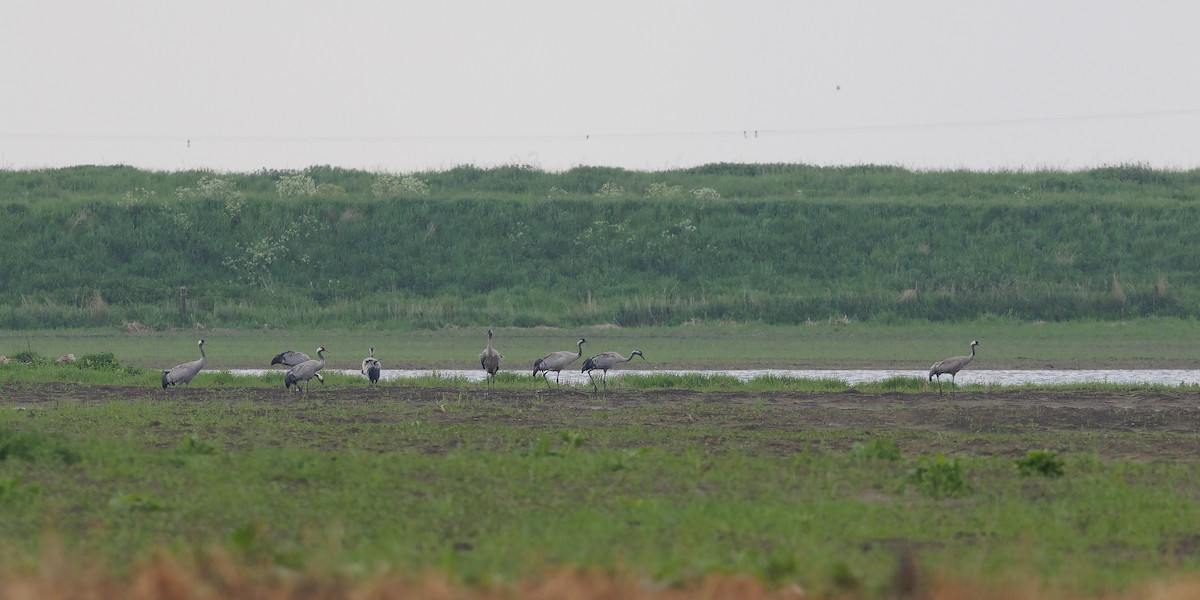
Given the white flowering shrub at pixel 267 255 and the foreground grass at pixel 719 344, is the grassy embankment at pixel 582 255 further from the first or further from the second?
the foreground grass at pixel 719 344

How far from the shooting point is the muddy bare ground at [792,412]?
18297mm

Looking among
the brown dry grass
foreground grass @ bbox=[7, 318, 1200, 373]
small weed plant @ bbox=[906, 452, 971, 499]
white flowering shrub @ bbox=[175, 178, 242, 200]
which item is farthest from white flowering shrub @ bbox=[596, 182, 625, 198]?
the brown dry grass

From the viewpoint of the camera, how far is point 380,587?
8.72 m

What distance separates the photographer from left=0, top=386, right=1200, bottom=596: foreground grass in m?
10.1

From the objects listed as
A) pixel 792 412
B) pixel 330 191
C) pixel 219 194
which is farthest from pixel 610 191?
pixel 792 412

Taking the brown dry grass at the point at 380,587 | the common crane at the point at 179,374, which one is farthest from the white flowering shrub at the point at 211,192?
the brown dry grass at the point at 380,587

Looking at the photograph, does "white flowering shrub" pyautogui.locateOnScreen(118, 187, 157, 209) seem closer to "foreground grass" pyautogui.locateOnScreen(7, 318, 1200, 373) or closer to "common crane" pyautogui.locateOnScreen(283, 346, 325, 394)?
"foreground grass" pyautogui.locateOnScreen(7, 318, 1200, 373)

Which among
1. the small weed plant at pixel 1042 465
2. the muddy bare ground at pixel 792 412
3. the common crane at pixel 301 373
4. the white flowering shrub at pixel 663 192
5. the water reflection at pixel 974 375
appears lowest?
the water reflection at pixel 974 375

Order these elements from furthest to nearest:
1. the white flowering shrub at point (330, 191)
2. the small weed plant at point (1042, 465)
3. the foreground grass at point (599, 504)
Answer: the white flowering shrub at point (330, 191)
the small weed plant at point (1042, 465)
the foreground grass at point (599, 504)

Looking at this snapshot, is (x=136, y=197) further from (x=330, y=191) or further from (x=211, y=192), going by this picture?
(x=330, y=191)

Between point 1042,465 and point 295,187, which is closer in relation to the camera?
point 1042,465

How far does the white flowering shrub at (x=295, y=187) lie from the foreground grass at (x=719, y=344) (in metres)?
16.9

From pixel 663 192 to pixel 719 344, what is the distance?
886 inches

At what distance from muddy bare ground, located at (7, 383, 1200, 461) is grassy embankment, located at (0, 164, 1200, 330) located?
19793 millimetres
